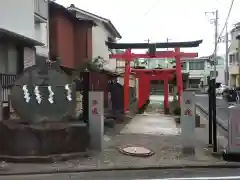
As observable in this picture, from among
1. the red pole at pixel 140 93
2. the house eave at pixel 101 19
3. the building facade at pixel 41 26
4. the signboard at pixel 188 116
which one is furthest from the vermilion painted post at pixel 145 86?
the signboard at pixel 188 116

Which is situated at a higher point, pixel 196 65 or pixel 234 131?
pixel 196 65

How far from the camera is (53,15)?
23500 millimetres

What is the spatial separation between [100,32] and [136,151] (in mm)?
24612

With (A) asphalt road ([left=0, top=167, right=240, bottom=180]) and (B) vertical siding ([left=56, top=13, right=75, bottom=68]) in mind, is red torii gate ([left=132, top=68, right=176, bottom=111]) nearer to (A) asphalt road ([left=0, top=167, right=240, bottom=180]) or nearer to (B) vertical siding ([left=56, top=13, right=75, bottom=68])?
(B) vertical siding ([left=56, top=13, right=75, bottom=68])

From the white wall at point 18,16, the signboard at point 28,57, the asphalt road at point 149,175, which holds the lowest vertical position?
the asphalt road at point 149,175

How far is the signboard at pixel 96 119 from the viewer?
1045cm

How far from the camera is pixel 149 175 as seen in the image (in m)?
8.18

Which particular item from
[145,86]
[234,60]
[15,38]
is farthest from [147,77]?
[234,60]

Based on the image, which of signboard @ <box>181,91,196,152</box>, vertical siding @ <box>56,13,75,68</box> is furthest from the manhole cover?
vertical siding @ <box>56,13,75,68</box>

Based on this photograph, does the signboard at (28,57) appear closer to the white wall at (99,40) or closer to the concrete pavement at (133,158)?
the concrete pavement at (133,158)

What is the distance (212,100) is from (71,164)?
14.8 ft

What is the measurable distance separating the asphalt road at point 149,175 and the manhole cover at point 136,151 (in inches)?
61.5

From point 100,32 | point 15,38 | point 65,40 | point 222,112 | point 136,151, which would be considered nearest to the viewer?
Answer: point 136,151

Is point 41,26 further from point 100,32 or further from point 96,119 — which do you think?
point 100,32
